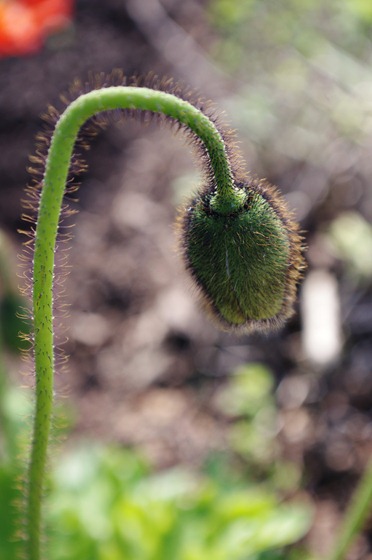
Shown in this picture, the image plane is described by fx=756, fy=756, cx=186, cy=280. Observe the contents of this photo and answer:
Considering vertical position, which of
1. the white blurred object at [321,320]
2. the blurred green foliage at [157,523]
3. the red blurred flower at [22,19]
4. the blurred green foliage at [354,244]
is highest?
the red blurred flower at [22,19]

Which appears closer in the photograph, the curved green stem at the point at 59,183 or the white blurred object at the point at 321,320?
the curved green stem at the point at 59,183

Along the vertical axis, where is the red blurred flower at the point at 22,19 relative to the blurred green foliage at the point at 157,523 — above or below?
above

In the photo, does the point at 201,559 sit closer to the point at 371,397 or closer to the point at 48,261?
the point at 371,397

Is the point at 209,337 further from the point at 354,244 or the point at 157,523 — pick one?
the point at 157,523

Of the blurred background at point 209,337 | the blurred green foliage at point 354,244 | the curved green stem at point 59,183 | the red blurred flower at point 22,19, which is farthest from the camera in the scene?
the blurred green foliage at point 354,244

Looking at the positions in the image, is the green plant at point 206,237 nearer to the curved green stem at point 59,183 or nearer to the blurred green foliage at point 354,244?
the curved green stem at point 59,183

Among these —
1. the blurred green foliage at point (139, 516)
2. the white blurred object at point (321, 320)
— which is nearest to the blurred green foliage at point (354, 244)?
the white blurred object at point (321, 320)

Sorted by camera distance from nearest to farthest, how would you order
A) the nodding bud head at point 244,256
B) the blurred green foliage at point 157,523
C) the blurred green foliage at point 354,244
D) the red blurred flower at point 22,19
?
the nodding bud head at point 244,256
the blurred green foliage at point 157,523
the red blurred flower at point 22,19
the blurred green foliage at point 354,244

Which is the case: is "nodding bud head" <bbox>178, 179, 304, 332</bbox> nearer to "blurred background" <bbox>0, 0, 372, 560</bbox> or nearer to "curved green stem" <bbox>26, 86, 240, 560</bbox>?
"curved green stem" <bbox>26, 86, 240, 560</bbox>
